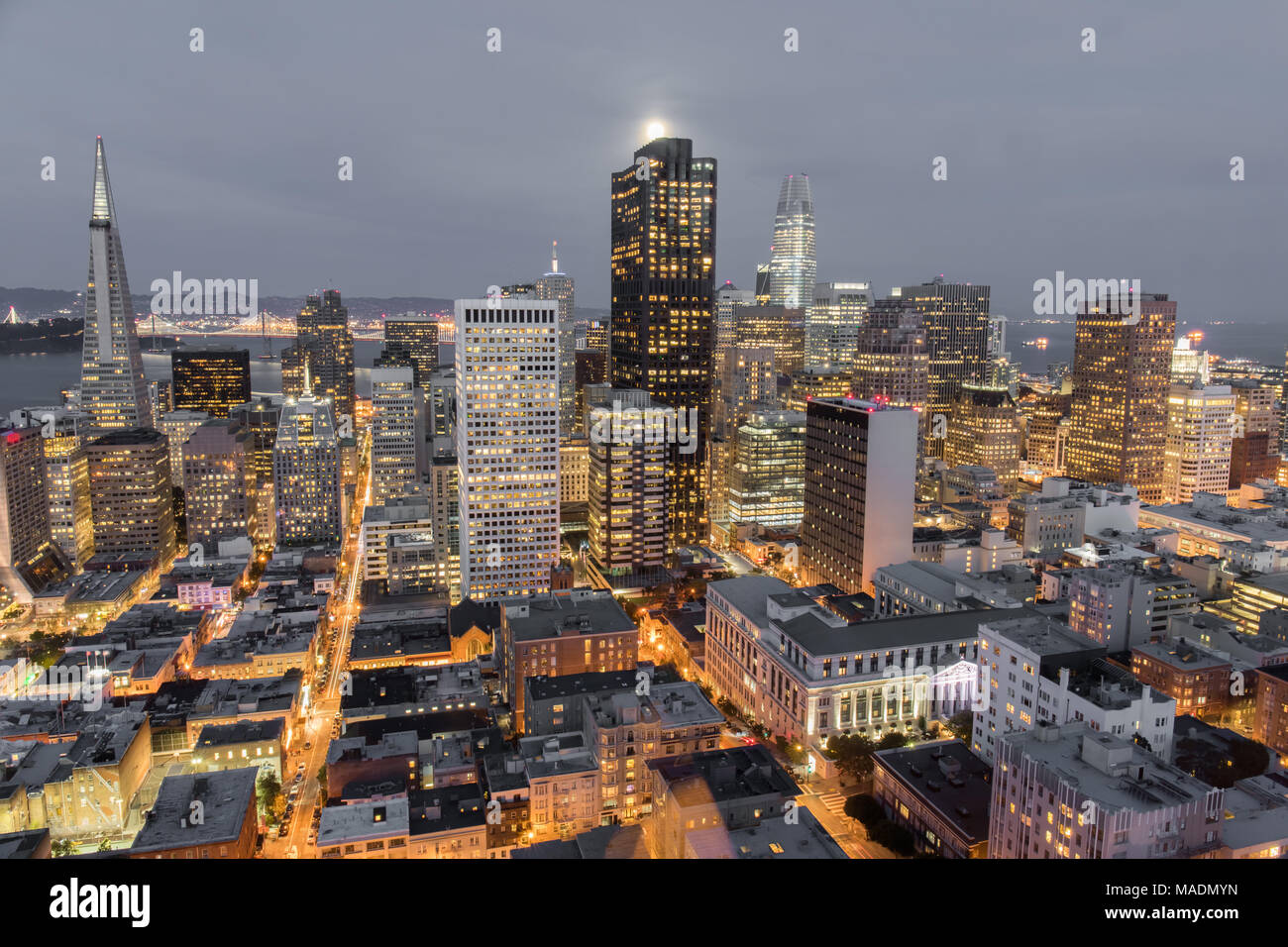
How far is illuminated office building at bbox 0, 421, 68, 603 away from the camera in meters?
39.5

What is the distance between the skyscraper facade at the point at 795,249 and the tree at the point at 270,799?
98.5 meters

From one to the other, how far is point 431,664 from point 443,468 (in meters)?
16.4

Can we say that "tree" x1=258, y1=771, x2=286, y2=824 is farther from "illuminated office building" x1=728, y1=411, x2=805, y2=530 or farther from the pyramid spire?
the pyramid spire

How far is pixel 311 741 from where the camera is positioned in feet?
88.0

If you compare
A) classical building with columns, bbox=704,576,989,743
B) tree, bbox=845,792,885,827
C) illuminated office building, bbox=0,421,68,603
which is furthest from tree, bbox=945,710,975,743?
illuminated office building, bbox=0,421,68,603

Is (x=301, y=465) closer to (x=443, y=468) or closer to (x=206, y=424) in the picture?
(x=206, y=424)

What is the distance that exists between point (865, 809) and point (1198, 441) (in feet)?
156

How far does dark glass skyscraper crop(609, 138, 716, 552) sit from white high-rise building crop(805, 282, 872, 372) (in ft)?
146

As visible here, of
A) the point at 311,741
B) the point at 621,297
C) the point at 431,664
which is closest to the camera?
the point at 311,741

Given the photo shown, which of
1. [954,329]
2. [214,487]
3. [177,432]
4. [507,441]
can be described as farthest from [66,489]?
[954,329]

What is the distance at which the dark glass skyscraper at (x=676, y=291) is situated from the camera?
45.9 metres

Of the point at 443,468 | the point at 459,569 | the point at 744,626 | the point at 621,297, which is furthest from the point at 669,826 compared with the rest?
A: the point at 621,297

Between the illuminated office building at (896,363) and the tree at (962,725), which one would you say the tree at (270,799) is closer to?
the tree at (962,725)

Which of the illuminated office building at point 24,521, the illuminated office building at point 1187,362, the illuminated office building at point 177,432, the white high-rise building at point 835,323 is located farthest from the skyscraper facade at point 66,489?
the illuminated office building at point 1187,362
